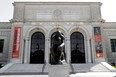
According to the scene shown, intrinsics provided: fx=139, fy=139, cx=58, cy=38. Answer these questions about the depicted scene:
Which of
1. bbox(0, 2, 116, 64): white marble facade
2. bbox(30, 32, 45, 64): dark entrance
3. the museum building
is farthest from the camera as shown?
bbox(30, 32, 45, 64): dark entrance

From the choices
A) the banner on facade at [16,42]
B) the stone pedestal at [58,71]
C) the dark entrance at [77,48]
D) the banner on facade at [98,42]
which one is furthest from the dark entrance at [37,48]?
the stone pedestal at [58,71]

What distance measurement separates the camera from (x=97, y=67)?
18.8 metres

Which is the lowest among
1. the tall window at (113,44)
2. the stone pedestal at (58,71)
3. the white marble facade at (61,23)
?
the stone pedestal at (58,71)

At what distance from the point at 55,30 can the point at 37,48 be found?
4223 millimetres

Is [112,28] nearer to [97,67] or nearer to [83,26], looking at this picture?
[83,26]

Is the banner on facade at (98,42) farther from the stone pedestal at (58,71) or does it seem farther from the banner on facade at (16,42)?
the stone pedestal at (58,71)

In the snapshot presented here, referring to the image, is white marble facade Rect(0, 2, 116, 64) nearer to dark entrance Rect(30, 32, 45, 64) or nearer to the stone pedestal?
dark entrance Rect(30, 32, 45, 64)

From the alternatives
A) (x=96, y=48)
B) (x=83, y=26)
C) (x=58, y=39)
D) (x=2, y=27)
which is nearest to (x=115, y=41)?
(x=96, y=48)

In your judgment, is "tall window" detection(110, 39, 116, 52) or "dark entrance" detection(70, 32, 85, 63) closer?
"dark entrance" detection(70, 32, 85, 63)

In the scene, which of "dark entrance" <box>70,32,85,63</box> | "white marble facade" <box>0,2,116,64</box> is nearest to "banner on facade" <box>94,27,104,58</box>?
"white marble facade" <box>0,2,116,64</box>

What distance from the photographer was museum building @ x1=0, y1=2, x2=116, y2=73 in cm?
2200

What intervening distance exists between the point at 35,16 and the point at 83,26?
8248 mm

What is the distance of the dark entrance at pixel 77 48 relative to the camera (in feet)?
74.7

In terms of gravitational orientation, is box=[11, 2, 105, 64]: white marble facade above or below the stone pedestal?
above
